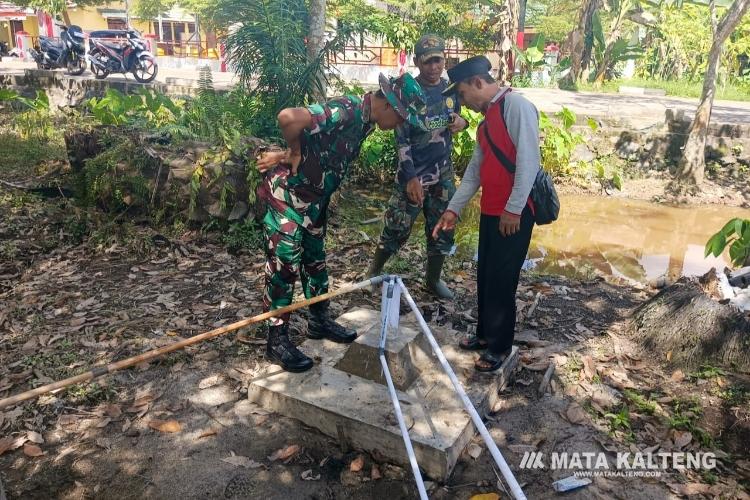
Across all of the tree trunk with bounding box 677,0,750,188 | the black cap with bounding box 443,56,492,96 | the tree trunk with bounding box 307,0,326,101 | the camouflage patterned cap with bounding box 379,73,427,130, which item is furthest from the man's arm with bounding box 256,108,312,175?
the tree trunk with bounding box 677,0,750,188

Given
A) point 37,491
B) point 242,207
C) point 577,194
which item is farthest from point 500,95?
point 577,194

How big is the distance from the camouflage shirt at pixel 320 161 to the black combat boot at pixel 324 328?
0.78 metres

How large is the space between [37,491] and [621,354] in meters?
4.07

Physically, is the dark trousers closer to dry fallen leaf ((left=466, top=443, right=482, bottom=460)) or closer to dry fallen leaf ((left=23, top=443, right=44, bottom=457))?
dry fallen leaf ((left=466, top=443, right=482, bottom=460))

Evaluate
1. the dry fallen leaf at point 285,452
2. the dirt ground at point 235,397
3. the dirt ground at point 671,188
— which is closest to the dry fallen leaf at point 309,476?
the dirt ground at point 235,397

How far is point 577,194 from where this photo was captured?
1058cm

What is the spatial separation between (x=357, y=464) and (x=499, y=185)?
6.18ft

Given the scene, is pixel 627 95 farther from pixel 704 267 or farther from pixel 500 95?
pixel 500 95

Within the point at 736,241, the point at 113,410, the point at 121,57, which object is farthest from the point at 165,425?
the point at 121,57

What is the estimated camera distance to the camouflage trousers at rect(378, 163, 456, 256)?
4969 mm

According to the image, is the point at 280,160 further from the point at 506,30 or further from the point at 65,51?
the point at 65,51

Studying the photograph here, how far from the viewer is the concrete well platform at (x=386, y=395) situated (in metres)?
3.17

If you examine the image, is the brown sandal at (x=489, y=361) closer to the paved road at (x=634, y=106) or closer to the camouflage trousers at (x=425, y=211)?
the camouflage trousers at (x=425, y=211)

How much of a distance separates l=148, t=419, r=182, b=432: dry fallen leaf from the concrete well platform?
489mm
